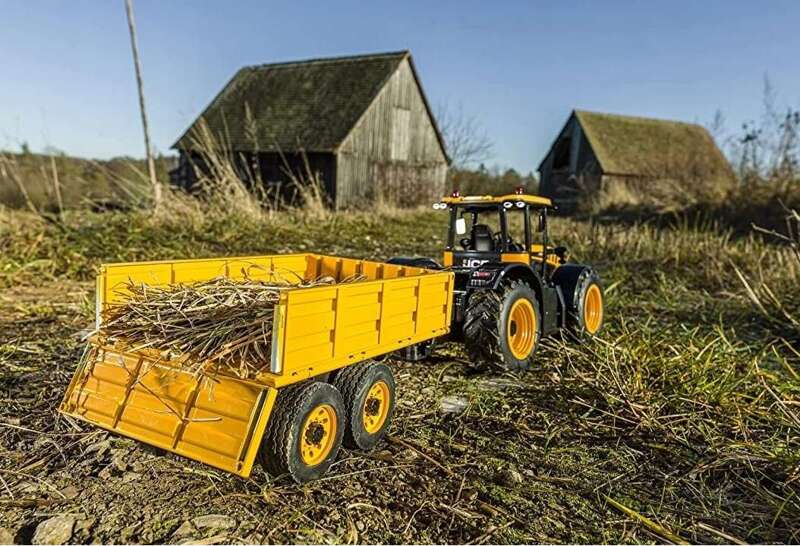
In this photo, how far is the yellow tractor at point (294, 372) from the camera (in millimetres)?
2984

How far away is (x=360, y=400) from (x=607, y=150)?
106 feet

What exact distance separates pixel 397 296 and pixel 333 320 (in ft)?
2.19

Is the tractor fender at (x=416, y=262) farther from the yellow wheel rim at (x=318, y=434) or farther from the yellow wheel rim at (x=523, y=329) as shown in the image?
the yellow wheel rim at (x=318, y=434)

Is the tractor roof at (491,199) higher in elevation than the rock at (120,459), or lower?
higher

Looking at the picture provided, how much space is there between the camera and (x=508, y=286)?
16.7 ft

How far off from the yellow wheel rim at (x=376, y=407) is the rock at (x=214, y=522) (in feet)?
3.31

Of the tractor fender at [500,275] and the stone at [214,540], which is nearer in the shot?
the stone at [214,540]

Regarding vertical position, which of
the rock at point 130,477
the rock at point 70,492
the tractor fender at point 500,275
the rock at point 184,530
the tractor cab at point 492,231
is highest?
the tractor cab at point 492,231

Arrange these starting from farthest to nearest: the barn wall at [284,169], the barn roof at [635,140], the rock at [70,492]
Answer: the barn roof at [635,140], the barn wall at [284,169], the rock at [70,492]

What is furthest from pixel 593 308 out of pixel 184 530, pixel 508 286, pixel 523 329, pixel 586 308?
pixel 184 530

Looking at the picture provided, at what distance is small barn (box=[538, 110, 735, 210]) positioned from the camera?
31.6 metres

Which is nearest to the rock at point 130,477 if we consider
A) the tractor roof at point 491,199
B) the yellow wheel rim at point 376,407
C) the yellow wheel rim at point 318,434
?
the yellow wheel rim at point 318,434

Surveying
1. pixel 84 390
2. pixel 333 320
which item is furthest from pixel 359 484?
pixel 84 390

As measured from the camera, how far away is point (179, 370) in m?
3.24
